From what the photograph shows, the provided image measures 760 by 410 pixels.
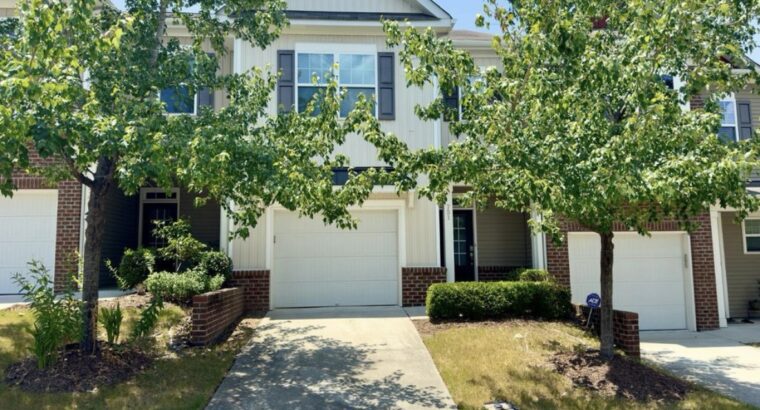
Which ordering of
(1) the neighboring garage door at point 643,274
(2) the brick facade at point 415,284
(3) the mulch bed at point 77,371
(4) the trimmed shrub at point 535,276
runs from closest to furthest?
(3) the mulch bed at point 77,371 → (4) the trimmed shrub at point 535,276 → (2) the brick facade at point 415,284 → (1) the neighboring garage door at point 643,274

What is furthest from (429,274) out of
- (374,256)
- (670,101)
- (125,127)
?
(125,127)

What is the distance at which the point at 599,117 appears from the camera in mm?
6758

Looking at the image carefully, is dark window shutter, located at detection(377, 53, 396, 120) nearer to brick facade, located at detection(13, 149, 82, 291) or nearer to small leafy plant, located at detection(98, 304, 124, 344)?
brick facade, located at detection(13, 149, 82, 291)

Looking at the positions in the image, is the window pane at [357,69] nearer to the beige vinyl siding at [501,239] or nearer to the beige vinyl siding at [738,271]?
the beige vinyl siding at [501,239]

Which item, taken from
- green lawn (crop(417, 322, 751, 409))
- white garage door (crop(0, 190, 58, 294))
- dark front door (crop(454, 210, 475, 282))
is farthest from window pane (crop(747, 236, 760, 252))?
white garage door (crop(0, 190, 58, 294))

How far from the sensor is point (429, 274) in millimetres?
12289

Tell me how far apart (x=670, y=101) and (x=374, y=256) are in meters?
7.46

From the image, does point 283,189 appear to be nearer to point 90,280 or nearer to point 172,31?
point 90,280

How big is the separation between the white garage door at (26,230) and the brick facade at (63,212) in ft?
0.51

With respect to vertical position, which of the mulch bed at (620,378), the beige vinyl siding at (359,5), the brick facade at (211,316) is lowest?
the mulch bed at (620,378)

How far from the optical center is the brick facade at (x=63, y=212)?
11625mm

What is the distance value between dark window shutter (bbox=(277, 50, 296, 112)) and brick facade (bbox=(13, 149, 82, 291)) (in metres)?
4.92

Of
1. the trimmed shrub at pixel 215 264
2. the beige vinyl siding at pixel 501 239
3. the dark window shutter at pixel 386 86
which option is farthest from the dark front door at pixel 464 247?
the trimmed shrub at pixel 215 264

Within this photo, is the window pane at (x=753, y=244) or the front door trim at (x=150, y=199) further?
the window pane at (x=753, y=244)
